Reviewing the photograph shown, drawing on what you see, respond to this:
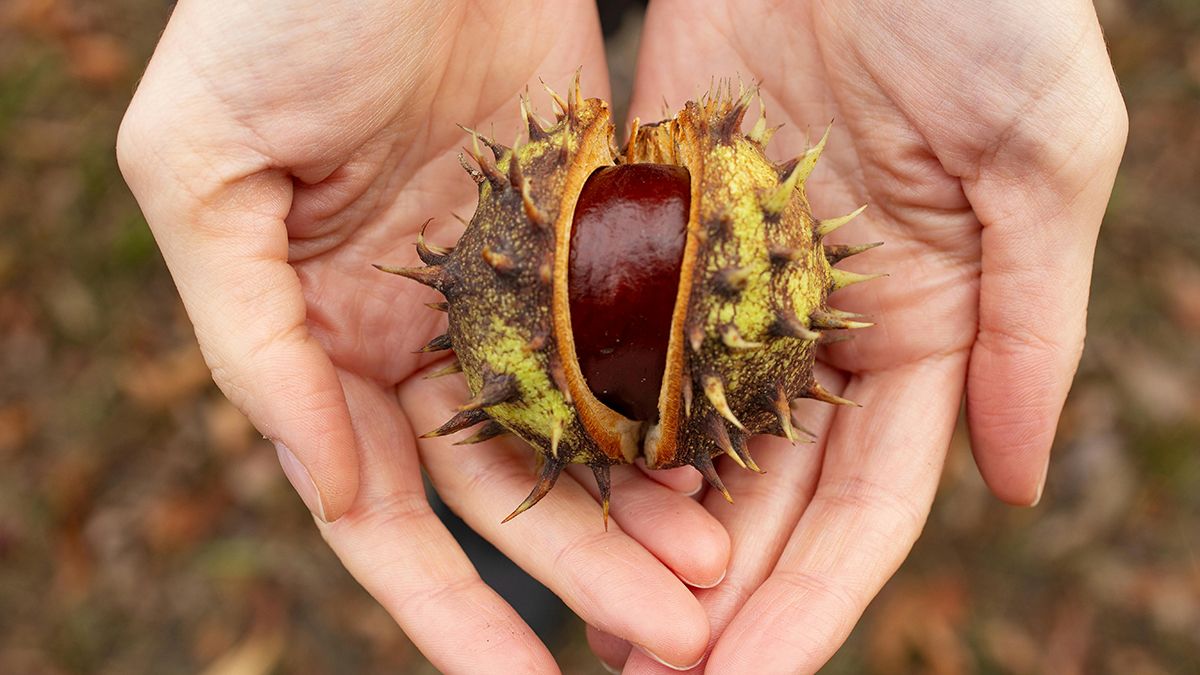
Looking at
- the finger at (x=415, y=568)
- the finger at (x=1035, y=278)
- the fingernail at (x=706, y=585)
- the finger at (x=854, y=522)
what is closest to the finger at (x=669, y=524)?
the fingernail at (x=706, y=585)

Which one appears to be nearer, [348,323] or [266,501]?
[348,323]

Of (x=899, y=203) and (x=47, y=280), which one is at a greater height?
(x=899, y=203)

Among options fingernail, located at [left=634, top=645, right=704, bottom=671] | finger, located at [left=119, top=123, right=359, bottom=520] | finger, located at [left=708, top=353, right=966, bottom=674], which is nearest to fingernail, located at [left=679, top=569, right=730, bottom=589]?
finger, located at [left=708, top=353, right=966, bottom=674]

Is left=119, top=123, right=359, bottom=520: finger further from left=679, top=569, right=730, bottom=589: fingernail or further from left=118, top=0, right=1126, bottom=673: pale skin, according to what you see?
left=679, top=569, right=730, bottom=589: fingernail

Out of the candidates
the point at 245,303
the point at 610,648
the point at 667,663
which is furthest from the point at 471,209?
the point at 667,663

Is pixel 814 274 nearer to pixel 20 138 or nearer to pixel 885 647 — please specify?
pixel 885 647

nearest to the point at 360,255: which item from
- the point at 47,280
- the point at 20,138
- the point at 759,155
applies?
the point at 759,155

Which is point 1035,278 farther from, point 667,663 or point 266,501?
point 266,501
